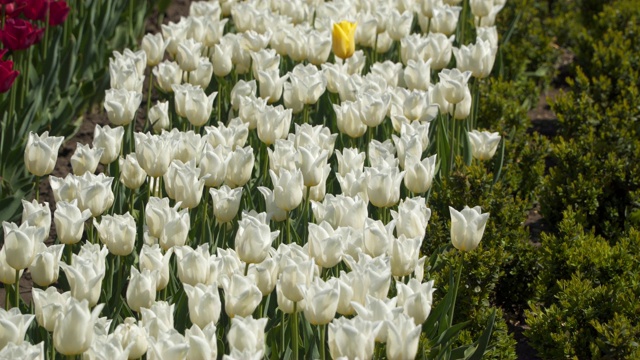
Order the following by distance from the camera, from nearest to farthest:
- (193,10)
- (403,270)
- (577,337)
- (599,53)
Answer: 1. (403,270)
2. (577,337)
3. (193,10)
4. (599,53)

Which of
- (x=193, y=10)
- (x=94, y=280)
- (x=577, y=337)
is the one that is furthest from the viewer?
(x=193, y=10)

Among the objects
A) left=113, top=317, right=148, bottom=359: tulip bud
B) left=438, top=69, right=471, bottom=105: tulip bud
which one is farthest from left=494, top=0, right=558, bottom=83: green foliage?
left=113, top=317, right=148, bottom=359: tulip bud

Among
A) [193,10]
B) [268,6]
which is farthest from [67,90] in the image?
[268,6]

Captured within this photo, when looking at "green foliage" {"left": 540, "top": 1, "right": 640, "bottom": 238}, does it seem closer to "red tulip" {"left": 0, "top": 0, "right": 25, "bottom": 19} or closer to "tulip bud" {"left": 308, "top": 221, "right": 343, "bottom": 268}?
"tulip bud" {"left": 308, "top": 221, "right": 343, "bottom": 268}

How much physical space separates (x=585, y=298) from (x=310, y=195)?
41.0 inches

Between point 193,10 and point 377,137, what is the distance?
5.41 ft

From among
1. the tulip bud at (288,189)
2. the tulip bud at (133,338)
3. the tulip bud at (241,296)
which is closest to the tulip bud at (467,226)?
the tulip bud at (288,189)

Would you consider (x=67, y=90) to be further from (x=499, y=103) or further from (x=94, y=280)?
(x=94, y=280)

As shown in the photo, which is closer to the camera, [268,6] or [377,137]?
[377,137]

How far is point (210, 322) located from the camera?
2.65 metres

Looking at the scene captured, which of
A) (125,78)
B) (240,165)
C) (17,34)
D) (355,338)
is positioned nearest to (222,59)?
(125,78)

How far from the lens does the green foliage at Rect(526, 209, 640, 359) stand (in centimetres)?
338

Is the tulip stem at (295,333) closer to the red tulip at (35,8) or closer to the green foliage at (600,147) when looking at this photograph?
the green foliage at (600,147)

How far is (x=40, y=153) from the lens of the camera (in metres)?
3.47
